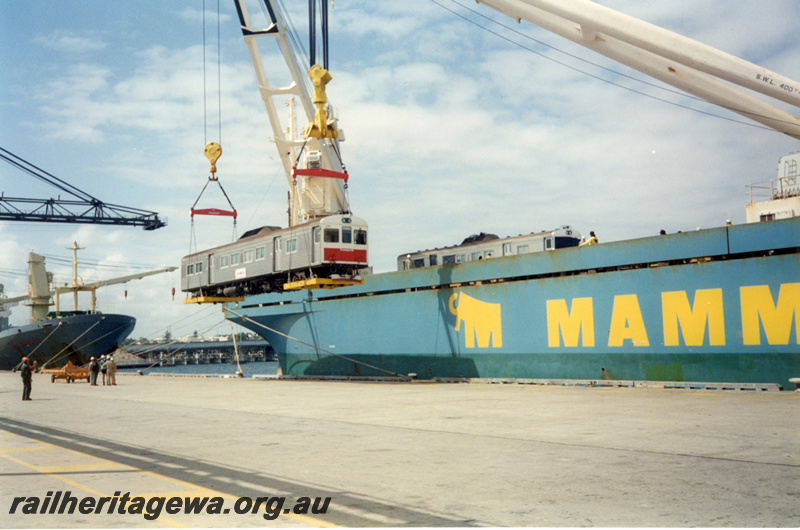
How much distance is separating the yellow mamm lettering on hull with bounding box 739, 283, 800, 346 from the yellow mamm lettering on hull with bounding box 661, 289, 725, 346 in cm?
80

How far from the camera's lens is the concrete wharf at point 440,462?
707cm

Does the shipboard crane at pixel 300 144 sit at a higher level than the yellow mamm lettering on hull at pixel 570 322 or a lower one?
higher

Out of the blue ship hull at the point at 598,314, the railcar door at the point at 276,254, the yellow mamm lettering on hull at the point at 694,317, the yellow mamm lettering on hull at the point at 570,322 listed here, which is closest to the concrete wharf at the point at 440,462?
the blue ship hull at the point at 598,314

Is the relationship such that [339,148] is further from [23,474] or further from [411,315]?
[23,474]

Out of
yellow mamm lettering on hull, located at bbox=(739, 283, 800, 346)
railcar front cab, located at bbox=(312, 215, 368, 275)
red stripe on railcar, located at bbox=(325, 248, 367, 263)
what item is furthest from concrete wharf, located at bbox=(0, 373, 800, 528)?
railcar front cab, located at bbox=(312, 215, 368, 275)

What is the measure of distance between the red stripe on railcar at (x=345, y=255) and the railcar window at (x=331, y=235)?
1.51ft

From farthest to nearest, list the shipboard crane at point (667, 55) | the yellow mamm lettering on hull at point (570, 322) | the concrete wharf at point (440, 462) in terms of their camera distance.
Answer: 1. the yellow mamm lettering on hull at point (570, 322)
2. the shipboard crane at point (667, 55)
3. the concrete wharf at point (440, 462)

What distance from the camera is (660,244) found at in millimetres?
24938

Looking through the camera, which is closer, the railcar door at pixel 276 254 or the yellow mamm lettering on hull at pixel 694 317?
the yellow mamm lettering on hull at pixel 694 317

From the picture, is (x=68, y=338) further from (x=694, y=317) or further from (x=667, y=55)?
(x=667, y=55)

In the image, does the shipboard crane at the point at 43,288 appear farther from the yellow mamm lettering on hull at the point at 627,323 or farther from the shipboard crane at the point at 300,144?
the yellow mamm lettering on hull at the point at 627,323

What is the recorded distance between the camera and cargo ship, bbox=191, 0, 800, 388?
2000 cm

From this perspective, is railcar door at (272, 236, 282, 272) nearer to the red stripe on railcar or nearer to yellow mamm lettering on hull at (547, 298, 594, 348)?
the red stripe on railcar

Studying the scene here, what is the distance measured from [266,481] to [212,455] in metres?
2.62
